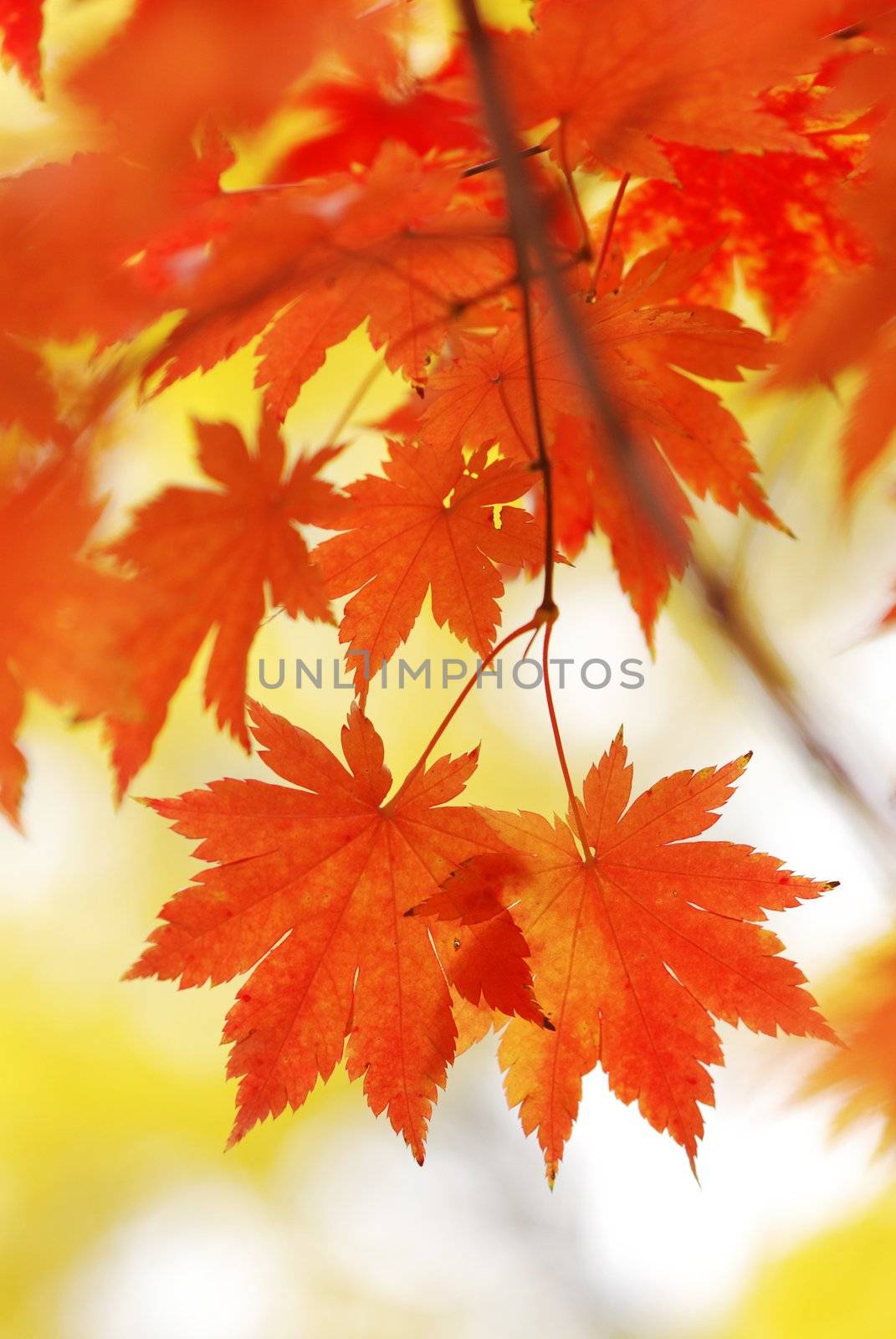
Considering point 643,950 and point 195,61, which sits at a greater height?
point 195,61

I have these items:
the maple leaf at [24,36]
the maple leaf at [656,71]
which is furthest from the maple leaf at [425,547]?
the maple leaf at [24,36]

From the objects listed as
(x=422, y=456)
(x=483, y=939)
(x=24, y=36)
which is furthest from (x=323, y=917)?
(x=24, y=36)

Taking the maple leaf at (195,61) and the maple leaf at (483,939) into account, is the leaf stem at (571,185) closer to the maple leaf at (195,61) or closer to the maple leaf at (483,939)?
the maple leaf at (195,61)

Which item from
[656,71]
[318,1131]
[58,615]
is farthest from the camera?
[318,1131]

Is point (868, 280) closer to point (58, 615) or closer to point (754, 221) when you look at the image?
point (754, 221)

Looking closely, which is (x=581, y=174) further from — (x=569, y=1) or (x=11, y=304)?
(x=11, y=304)

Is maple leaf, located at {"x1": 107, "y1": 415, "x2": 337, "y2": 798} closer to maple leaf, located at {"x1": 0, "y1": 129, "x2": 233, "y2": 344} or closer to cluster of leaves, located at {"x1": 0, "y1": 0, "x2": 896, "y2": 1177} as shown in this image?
cluster of leaves, located at {"x1": 0, "y1": 0, "x2": 896, "y2": 1177}

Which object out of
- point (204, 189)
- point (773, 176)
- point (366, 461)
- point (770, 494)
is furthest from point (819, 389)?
point (366, 461)
